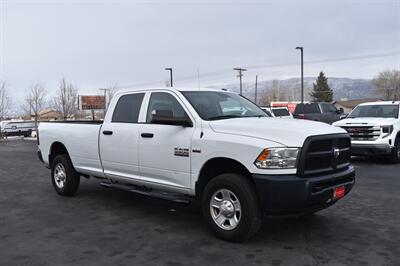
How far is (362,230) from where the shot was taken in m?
5.65

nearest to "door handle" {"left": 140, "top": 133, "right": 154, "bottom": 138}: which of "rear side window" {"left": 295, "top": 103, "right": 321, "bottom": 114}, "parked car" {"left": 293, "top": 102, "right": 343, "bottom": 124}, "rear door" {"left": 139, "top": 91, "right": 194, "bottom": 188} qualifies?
"rear door" {"left": 139, "top": 91, "right": 194, "bottom": 188}

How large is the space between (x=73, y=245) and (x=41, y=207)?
2458 millimetres

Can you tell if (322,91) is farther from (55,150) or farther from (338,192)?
(338,192)

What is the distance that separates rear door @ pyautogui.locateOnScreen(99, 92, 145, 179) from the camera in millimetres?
6488

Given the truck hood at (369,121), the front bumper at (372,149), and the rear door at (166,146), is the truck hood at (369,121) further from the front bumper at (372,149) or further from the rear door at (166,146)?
the rear door at (166,146)

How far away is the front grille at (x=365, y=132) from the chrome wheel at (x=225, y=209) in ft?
27.7

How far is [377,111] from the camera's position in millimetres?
13695

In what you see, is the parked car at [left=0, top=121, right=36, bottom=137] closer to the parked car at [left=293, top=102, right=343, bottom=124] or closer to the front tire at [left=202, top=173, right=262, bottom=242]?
the parked car at [left=293, top=102, right=343, bottom=124]

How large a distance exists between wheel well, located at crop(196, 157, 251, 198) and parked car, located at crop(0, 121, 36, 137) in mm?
37128

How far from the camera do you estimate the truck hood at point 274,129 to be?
16.0 ft

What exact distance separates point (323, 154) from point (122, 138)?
301cm

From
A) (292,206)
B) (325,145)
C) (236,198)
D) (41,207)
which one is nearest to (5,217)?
(41,207)

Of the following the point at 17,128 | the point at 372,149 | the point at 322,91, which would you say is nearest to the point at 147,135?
A: the point at 372,149

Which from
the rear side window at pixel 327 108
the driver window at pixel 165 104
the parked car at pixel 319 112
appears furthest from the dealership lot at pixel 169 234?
the rear side window at pixel 327 108
